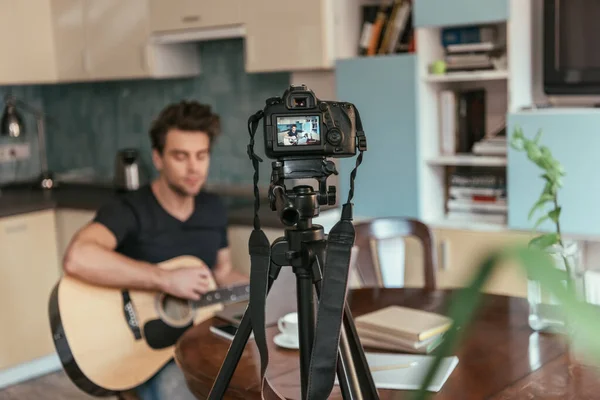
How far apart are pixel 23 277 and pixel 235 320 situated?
205cm

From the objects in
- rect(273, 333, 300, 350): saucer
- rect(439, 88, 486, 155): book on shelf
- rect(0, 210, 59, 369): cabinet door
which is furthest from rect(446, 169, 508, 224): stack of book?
rect(0, 210, 59, 369): cabinet door

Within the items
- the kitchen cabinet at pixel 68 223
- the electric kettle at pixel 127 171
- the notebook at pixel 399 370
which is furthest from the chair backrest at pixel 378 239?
the electric kettle at pixel 127 171

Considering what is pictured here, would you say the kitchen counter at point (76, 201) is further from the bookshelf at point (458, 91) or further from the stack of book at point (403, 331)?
the stack of book at point (403, 331)

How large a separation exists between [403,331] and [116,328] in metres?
0.96

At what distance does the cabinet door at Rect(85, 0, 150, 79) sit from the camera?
12.0 feet

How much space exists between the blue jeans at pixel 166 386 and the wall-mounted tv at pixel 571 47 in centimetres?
165

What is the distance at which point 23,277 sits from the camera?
3617 mm

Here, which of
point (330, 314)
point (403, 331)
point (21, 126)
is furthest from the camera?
point (21, 126)

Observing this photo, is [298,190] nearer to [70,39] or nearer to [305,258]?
[305,258]

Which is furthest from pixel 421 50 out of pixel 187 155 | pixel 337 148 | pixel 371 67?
pixel 337 148

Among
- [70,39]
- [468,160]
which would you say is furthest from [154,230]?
[70,39]

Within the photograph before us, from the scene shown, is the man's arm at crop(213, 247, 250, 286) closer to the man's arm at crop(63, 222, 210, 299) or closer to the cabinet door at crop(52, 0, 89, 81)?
the man's arm at crop(63, 222, 210, 299)

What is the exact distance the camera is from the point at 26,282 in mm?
3633

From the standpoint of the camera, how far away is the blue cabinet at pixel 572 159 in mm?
2602
